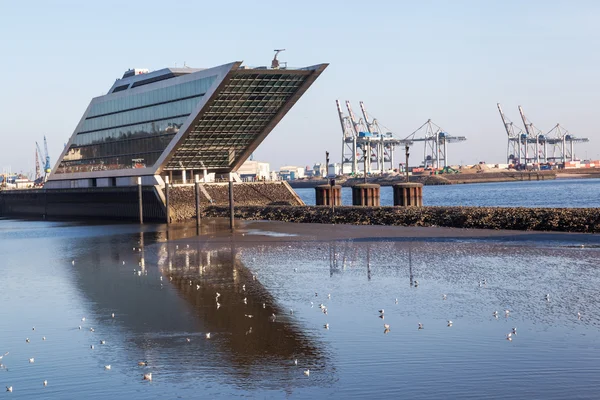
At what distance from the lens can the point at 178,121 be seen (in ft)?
269

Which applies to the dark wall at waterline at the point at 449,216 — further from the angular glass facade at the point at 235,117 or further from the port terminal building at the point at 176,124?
the port terminal building at the point at 176,124

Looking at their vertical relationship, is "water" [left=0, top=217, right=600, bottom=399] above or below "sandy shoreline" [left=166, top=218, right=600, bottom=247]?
below

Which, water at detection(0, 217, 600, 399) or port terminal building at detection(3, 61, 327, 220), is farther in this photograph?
port terminal building at detection(3, 61, 327, 220)

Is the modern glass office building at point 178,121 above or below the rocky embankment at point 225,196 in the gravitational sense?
above

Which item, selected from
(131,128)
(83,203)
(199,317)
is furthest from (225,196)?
(199,317)

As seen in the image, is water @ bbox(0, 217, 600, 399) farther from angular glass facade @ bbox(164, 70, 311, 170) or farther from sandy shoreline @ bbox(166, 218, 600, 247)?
angular glass facade @ bbox(164, 70, 311, 170)

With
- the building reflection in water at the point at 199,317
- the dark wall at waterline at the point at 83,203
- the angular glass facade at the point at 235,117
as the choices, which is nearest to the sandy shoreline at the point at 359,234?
the building reflection in water at the point at 199,317

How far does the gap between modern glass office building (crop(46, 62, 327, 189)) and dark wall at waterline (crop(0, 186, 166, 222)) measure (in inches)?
134

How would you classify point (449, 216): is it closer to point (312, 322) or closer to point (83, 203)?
point (312, 322)

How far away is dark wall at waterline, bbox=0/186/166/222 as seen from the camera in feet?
278

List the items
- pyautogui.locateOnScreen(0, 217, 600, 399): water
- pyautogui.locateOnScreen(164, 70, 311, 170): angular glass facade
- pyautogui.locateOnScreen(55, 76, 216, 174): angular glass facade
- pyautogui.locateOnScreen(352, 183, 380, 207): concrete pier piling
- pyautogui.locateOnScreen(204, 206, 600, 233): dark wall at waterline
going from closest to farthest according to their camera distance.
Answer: pyautogui.locateOnScreen(0, 217, 600, 399): water < pyautogui.locateOnScreen(204, 206, 600, 233): dark wall at waterline < pyautogui.locateOnScreen(164, 70, 311, 170): angular glass facade < pyautogui.locateOnScreen(352, 183, 380, 207): concrete pier piling < pyautogui.locateOnScreen(55, 76, 216, 174): angular glass facade

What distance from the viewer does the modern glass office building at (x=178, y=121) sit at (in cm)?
7631

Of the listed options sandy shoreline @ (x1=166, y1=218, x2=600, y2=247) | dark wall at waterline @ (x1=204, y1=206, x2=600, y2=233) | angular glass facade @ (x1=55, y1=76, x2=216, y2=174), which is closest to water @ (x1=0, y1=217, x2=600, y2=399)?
sandy shoreline @ (x1=166, y1=218, x2=600, y2=247)

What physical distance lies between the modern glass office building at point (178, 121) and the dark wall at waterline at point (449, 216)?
31.0 ft
